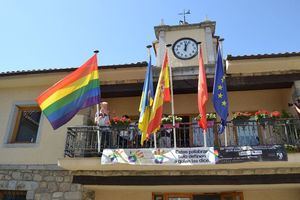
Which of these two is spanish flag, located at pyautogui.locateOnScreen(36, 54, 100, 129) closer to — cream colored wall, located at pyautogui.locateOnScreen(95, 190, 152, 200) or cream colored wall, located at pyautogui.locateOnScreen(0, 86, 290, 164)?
cream colored wall, located at pyautogui.locateOnScreen(0, 86, 290, 164)

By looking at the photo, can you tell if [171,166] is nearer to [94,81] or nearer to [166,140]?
[166,140]

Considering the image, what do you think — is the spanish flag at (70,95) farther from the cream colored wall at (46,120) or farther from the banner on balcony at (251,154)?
the banner on balcony at (251,154)

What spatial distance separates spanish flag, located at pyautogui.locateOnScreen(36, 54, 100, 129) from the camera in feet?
24.2

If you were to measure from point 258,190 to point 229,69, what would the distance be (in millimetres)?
3733

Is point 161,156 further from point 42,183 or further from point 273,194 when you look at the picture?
point 42,183

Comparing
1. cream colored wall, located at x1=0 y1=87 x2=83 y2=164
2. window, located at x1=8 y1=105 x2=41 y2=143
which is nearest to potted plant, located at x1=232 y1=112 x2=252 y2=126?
cream colored wall, located at x1=0 y1=87 x2=83 y2=164

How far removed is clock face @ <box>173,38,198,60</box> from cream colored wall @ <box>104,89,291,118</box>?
158 cm

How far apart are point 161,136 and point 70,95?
2.83 meters

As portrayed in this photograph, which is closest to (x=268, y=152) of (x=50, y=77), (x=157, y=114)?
(x=157, y=114)

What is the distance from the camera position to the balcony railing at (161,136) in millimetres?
8031

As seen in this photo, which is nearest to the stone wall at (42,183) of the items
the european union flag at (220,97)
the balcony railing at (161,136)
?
the balcony railing at (161,136)

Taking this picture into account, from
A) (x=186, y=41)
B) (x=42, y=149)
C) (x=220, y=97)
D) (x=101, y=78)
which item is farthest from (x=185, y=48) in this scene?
(x=42, y=149)

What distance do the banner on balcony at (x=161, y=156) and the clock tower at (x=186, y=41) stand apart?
416cm

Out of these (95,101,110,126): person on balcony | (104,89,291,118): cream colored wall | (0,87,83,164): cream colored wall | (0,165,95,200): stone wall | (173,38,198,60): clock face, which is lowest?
(0,165,95,200): stone wall
